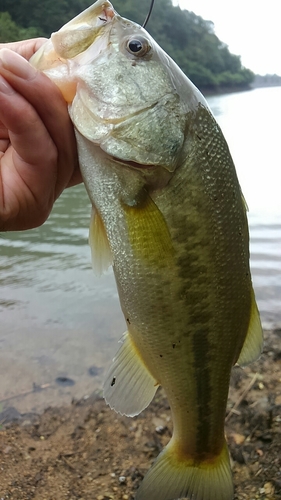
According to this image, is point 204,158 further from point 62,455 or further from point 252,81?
point 252,81

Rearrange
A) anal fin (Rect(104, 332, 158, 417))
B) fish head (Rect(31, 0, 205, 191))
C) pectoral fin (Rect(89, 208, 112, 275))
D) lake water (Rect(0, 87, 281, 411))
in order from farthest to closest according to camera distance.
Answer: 1. lake water (Rect(0, 87, 281, 411))
2. anal fin (Rect(104, 332, 158, 417))
3. pectoral fin (Rect(89, 208, 112, 275))
4. fish head (Rect(31, 0, 205, 191))

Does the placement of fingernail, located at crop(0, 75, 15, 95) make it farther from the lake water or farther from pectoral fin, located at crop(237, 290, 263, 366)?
the lake water

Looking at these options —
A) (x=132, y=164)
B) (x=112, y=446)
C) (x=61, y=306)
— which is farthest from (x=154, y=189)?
(x=61, y=306)

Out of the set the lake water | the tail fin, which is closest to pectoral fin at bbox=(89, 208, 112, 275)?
the tail fin

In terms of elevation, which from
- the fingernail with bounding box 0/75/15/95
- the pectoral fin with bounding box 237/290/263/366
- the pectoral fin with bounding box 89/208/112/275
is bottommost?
the pectoral fin with bounding box 237/290/263/366

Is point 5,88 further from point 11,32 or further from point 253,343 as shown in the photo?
point 11,32

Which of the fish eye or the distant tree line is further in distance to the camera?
the distant tree line

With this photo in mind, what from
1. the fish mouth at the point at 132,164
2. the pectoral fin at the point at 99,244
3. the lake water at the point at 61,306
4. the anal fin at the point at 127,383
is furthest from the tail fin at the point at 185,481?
the lake water at the point at 61,306

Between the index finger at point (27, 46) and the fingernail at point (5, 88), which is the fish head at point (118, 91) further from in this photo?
the index finger at point (27, 46)
